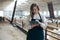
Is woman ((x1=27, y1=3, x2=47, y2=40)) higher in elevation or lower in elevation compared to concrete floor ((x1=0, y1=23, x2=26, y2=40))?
higher

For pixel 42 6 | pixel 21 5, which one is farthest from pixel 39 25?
pixel 21 5

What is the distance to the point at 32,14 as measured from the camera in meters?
2.51

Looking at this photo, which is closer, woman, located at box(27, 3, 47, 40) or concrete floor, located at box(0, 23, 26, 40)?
woman, located at box(27, 3, 47, 40)

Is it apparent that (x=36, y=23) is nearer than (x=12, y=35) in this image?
Yes

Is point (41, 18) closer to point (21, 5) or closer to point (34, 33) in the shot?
point (34, 33)

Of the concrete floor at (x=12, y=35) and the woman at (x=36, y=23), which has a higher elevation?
the woman at (x=36, y=23)

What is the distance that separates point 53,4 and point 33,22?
571 inches

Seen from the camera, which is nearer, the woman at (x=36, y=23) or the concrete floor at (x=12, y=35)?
the woman at (x=36, y=23)

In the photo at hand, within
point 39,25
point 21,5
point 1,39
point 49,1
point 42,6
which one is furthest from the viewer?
point 21,5

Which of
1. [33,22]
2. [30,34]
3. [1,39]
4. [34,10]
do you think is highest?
[34,10]

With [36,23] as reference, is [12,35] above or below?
below

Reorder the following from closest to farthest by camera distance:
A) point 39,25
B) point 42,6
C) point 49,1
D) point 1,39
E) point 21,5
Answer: point 39,25 → point 1,39 → point 49,1 → point 42,6 → point 21,5

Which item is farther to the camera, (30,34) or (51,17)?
(51,17)

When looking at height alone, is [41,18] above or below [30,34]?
above
